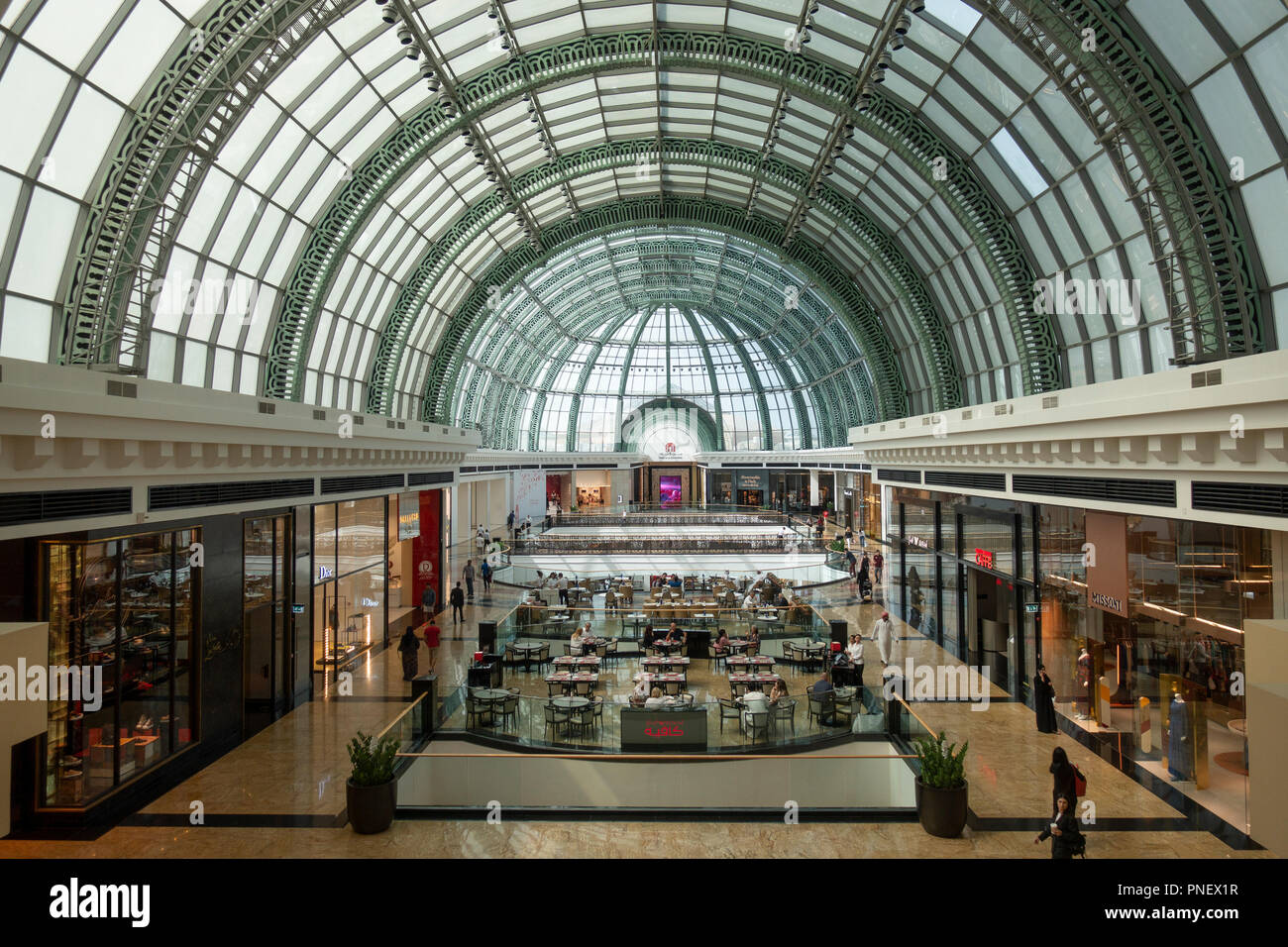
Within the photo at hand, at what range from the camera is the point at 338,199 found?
21.1 m

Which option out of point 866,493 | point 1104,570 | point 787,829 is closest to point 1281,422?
point 1104,570

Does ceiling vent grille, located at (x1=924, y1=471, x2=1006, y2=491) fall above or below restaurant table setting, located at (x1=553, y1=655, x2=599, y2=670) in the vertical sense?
above

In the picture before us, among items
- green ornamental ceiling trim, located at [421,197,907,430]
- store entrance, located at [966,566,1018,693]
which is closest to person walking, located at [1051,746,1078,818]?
store entrance, located at [966,566,1018,693]

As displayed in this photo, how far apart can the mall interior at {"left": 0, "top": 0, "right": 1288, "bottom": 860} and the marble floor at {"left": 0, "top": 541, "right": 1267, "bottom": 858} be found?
90mm

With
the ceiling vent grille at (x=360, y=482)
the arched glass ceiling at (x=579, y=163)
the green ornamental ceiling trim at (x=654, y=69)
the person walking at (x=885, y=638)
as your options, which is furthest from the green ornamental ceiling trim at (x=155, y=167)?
the person walking at (x=885, y=638)

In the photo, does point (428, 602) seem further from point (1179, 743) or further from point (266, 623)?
point (1179, 743)

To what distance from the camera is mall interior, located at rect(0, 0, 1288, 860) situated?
9961 mm

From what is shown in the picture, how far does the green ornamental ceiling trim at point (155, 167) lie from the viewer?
41.6ft

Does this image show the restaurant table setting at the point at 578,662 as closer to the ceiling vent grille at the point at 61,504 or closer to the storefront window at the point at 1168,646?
the storefront window at the point at 1168,646

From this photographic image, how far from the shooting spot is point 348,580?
19.4m

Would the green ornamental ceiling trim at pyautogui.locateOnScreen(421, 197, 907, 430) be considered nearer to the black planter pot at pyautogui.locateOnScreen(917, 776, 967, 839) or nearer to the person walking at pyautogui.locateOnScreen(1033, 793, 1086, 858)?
the black planter pot at pyautogui.locateOnScreen(917, 776, 967, 839)

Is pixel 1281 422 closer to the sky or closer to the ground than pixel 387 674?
closer to the sky

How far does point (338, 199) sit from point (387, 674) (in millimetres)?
A: 13327

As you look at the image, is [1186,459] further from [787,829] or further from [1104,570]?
[787,829]
